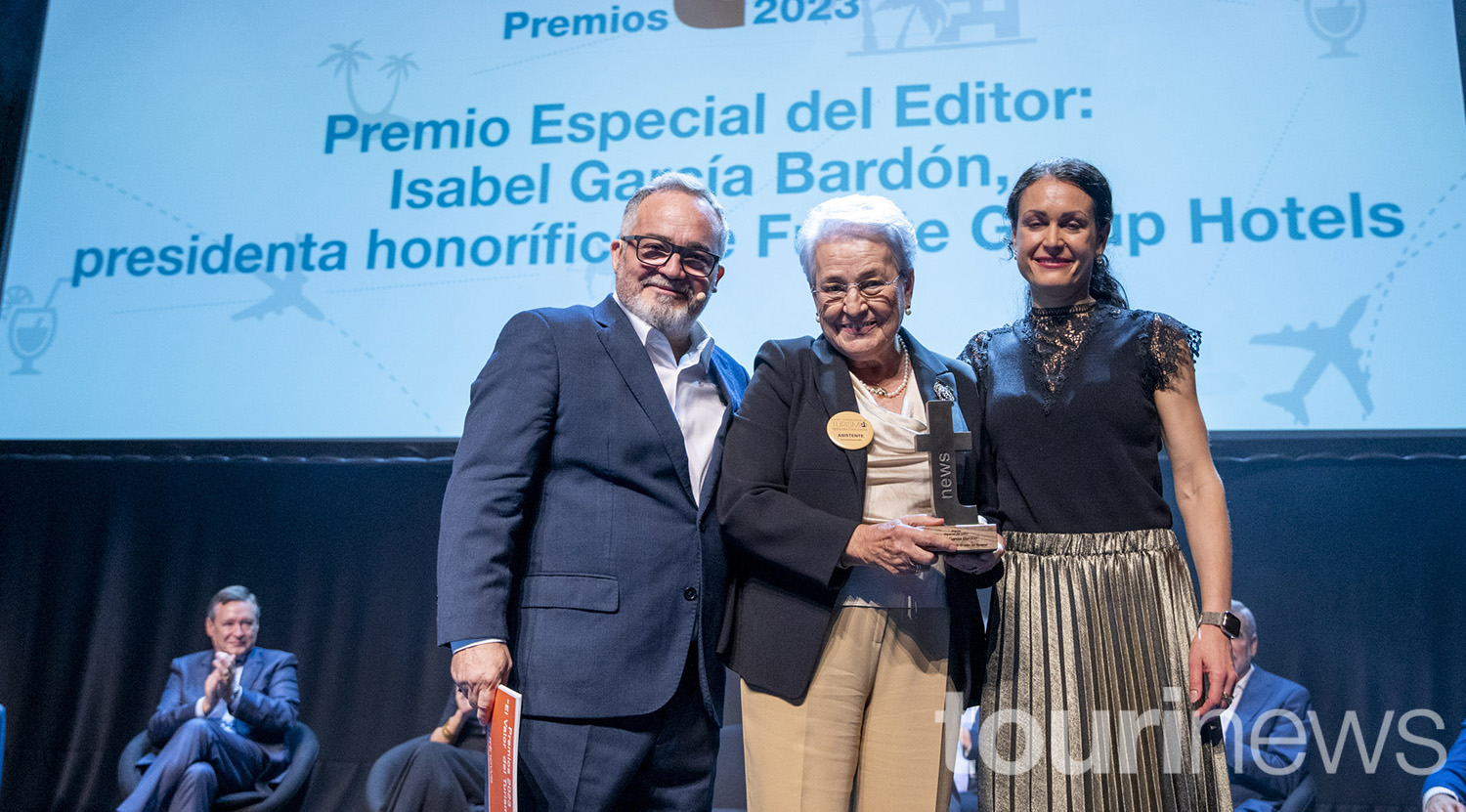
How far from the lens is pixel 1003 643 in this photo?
5.39 feet

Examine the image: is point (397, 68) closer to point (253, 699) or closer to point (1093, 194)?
point (253, 699)

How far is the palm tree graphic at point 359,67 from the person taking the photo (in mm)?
3857

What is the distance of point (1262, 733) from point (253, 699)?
→ 3798mm

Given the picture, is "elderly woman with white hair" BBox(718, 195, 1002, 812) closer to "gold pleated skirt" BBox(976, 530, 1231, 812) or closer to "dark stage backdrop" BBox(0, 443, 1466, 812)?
"gold pleated skirt" BBox(976, 530, 1231, 812)

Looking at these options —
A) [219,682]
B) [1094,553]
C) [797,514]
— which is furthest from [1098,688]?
[219,682]

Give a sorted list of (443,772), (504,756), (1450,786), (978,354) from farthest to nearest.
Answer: (443,772) < (1450,786) < (978,354) < (504,756)

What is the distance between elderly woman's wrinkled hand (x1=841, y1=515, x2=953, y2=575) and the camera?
55.8 inches

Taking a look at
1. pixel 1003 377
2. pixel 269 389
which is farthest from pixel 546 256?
pixel 1003 377

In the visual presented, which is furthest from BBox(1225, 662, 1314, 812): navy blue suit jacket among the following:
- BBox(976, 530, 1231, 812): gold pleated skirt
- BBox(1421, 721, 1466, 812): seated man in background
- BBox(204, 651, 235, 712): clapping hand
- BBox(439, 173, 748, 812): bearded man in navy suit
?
BBox(204, 651, 235, 712): clapping hand

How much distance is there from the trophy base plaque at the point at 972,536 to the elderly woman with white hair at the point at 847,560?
0.04 meters

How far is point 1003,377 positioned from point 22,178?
4373 mm

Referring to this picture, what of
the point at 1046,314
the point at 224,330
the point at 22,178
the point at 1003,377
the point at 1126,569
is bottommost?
the point at 1126,569

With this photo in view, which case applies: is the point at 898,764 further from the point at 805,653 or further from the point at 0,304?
the point at 0,304

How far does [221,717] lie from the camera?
149 inches
